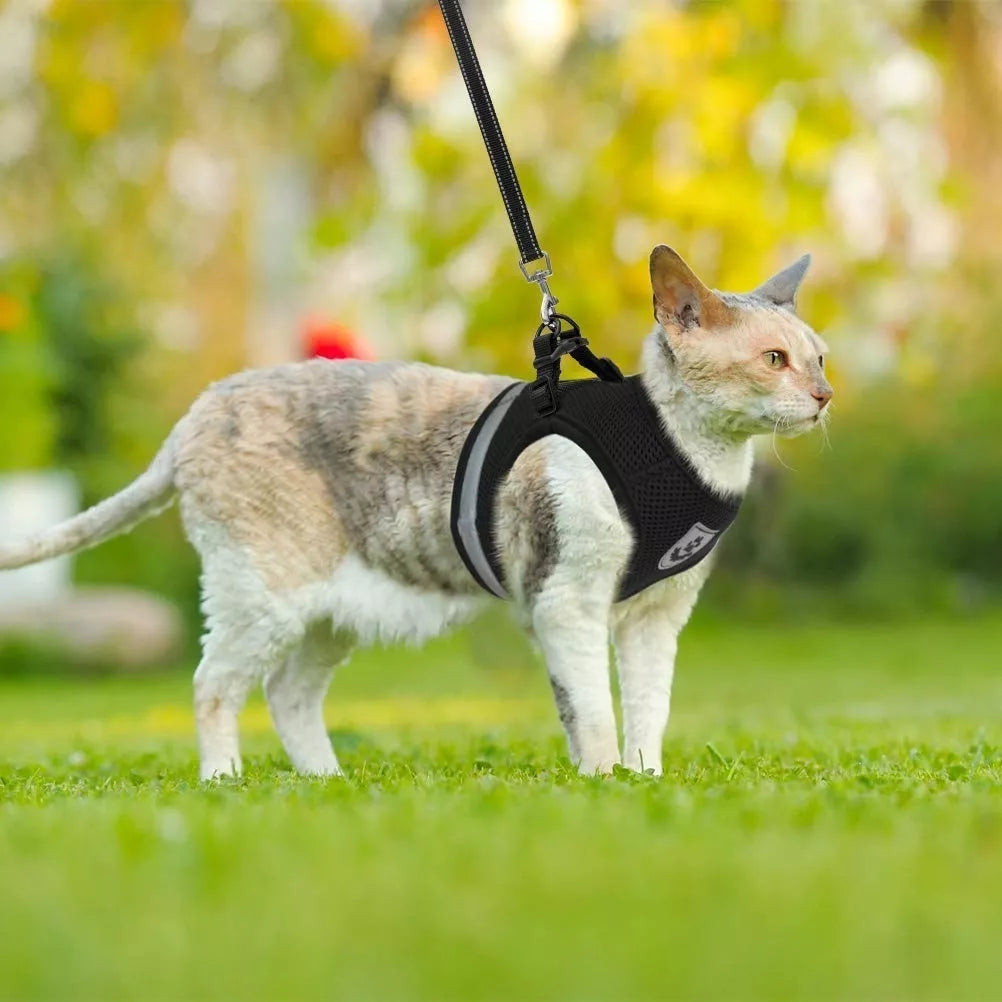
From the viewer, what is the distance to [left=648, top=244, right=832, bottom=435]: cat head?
428cm

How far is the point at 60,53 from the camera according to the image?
1473 centimetres

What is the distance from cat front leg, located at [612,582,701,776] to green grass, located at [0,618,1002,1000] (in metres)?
0.16

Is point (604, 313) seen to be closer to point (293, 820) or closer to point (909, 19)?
point (909, 19)

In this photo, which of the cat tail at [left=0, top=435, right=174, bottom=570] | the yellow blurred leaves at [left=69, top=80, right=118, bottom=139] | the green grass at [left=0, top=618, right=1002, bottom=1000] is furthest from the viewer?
the yellow blurred leaves at [left=69, top=80, right=118, bottom=139]

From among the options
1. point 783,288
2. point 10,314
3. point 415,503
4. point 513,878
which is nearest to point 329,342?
point 415,503

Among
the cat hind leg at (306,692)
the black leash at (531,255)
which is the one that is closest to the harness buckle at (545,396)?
the black leash at (531,255)

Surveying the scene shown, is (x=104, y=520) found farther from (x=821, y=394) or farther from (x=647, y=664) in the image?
(x=821, y=394)

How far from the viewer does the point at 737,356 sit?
4.30m

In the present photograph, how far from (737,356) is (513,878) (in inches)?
83.0

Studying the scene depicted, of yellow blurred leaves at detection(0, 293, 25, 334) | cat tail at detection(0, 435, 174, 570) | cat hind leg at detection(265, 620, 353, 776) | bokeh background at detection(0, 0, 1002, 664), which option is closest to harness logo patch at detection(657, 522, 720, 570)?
cat hind leg at detection(265, 620, 353, 776)

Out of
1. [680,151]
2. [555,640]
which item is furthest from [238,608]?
[680,151]

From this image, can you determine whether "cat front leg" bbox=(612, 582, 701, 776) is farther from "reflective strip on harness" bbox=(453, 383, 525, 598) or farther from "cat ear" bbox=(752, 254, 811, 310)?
"cat ear" bbox=(752, 254, 811, 310)

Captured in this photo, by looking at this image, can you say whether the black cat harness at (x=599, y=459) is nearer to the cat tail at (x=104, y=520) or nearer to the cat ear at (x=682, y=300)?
the cat ear at (x=682, y=300)

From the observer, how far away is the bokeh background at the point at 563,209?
12469 millimetres
